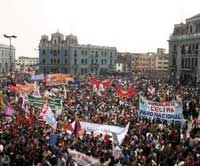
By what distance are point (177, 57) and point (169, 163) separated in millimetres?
73623

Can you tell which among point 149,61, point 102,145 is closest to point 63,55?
point 149,61

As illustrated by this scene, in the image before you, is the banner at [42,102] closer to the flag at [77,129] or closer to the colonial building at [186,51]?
the flag at [77,129]

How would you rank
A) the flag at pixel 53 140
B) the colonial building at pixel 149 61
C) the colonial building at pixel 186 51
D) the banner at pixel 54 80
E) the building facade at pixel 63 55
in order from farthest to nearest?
the colonial building at pixel 149 61 < the building facade at pixel 63 55 < the colonial building at pixel 186 51 < the banner at pixel 54 80 < the flag at pixel 53 140

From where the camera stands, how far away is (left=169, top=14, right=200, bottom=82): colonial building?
82750 mm

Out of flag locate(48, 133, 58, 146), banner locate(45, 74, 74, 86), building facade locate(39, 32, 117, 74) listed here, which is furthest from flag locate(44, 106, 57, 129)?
building facade locate(39, 32, 117, 74)

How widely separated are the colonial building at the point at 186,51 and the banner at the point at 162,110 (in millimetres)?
59231

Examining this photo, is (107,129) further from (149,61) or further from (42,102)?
(149,61)

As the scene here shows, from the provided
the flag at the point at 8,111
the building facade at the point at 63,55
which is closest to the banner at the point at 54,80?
the flag at the point at 8,111

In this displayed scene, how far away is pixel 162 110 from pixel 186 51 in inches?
2671

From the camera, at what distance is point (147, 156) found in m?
17.6

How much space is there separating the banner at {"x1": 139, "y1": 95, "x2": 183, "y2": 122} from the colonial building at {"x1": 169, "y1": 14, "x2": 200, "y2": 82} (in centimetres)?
5923

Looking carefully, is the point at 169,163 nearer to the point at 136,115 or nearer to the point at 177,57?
the point at 136,115

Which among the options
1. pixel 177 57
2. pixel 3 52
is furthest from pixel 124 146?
pixel 3 52

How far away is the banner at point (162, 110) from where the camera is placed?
67.1 feet
